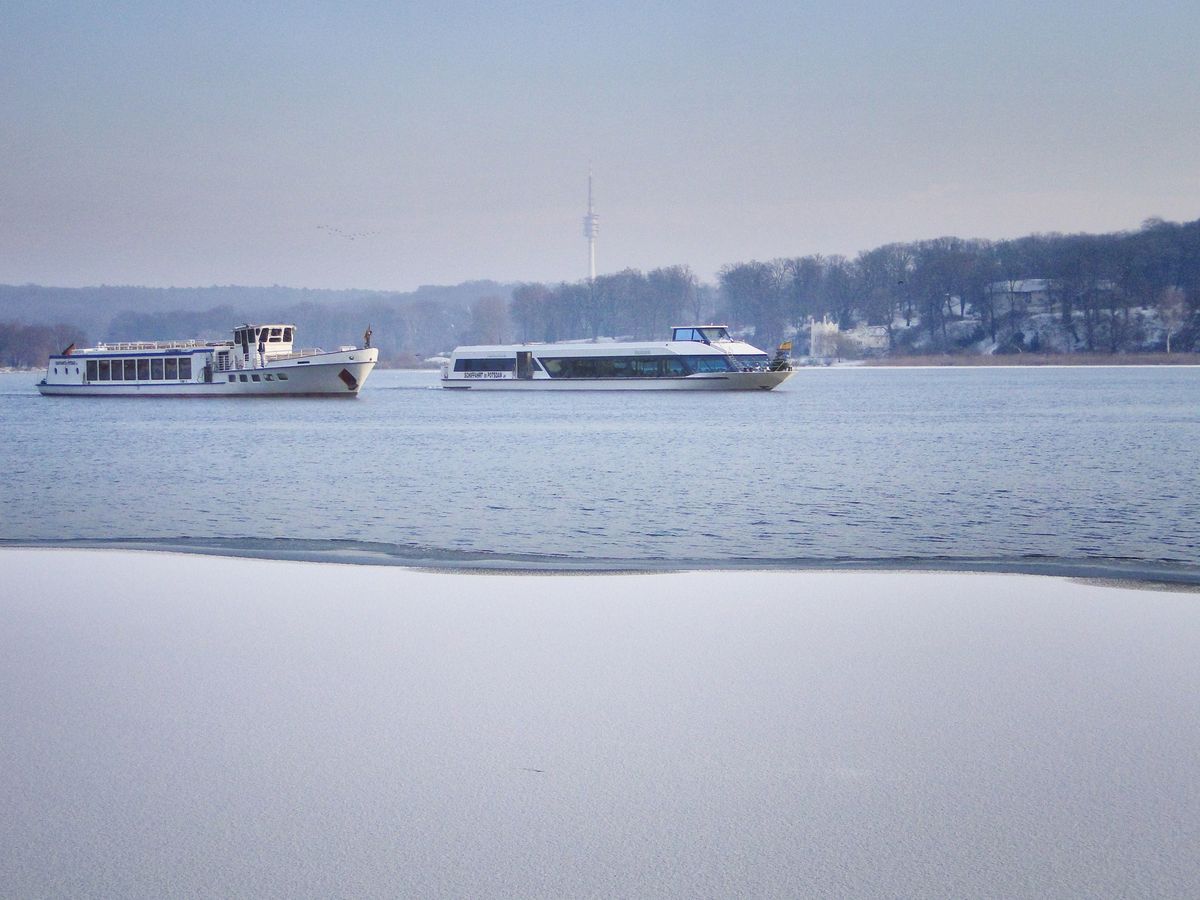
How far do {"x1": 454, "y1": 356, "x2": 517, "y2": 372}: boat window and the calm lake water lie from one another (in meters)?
25.3

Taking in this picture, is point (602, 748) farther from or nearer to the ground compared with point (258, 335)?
nearer to the ground

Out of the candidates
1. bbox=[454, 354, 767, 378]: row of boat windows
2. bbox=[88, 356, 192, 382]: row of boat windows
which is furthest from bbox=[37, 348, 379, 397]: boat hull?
bbox=[454, 354, 767, 378]: row of boat windows

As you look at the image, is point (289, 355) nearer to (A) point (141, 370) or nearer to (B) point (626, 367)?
(A) point (141, 370)

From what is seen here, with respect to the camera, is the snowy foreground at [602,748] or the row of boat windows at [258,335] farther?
the row of boat windows at [258,335]

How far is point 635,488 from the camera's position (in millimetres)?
23719

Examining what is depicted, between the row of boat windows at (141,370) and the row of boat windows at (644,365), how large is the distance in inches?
835

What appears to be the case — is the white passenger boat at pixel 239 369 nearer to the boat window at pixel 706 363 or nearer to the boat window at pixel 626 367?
the boat window at pixel 626 367

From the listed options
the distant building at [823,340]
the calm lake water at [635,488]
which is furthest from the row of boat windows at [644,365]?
→ the distant building at [823,340]

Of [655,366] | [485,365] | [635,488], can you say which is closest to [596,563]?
[635,488]

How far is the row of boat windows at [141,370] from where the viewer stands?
242 ft

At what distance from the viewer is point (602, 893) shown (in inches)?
183

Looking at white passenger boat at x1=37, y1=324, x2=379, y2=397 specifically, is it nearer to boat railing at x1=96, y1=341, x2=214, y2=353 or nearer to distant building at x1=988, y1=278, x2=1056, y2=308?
boat railing at x1=96, y1=341, x2=214, y2=353

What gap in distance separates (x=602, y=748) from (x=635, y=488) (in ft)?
57.1

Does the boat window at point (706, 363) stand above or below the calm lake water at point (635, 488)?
above
